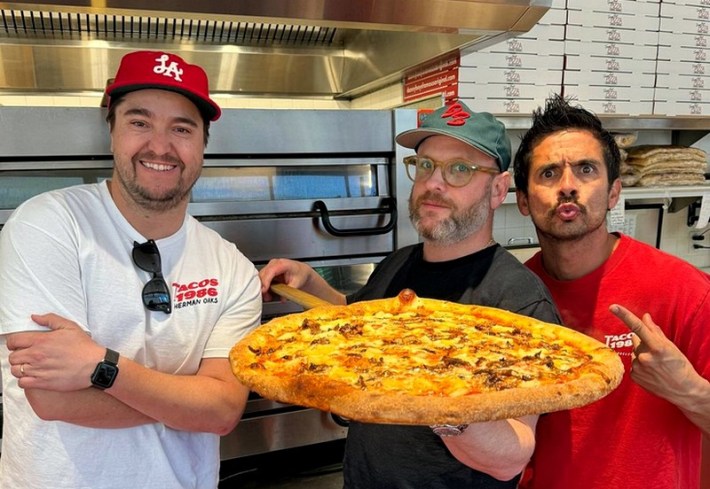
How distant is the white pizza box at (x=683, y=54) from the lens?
2907 mm

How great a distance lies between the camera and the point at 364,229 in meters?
2.05

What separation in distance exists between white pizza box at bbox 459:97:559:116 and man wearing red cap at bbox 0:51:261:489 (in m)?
1.45

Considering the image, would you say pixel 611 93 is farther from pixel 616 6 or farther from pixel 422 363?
pixel 422 363

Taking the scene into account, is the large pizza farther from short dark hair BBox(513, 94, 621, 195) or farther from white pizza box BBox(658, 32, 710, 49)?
white pizza box BBox(658, 32, 710, 49)

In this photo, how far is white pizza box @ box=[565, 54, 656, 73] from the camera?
2719 mm

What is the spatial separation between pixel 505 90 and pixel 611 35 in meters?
0.71

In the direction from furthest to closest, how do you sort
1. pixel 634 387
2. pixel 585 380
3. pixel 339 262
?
1. pixel 339 262
2. pixel 634 387
3. pixel 585 380

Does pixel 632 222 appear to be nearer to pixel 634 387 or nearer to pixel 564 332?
pixel 634 387

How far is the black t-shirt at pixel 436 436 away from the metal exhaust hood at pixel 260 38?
2.86 feet

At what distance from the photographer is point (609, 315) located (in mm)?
1379

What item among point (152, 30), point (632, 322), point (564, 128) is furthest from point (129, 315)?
point (152, 30)

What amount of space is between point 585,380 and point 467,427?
→ 22cm

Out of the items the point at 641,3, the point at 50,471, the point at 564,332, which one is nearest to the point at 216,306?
the point at 50,471

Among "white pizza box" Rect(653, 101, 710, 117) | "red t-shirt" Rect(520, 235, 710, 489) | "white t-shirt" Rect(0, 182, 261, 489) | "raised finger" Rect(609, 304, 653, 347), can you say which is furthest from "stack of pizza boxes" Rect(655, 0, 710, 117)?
"white t-shirt" Rect(0, 182, 261, 489)
